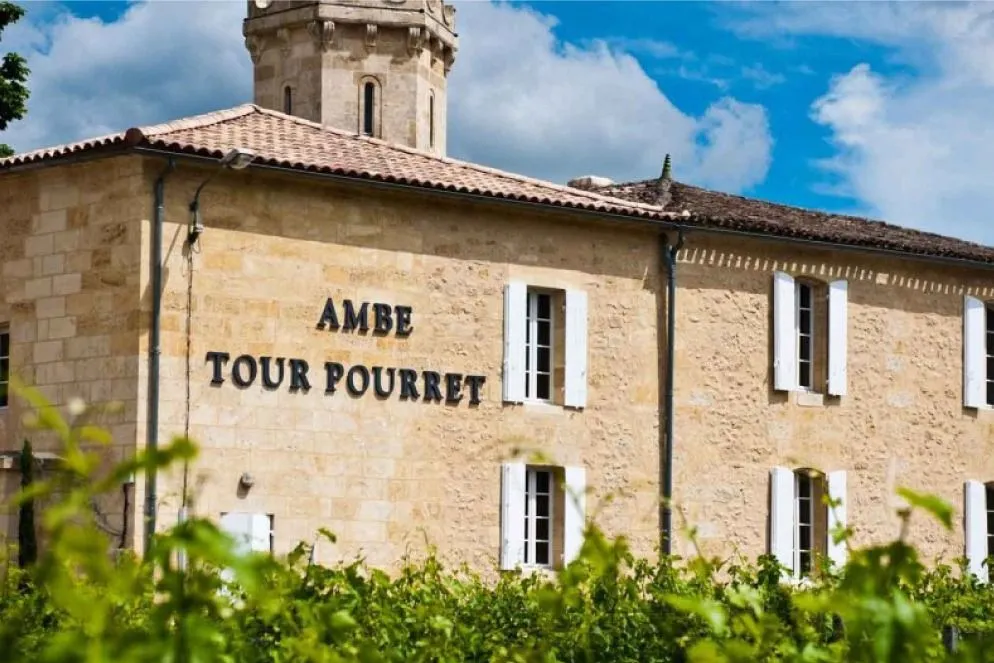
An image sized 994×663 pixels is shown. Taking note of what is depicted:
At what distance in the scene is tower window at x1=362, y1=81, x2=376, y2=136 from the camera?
3134 centimetres

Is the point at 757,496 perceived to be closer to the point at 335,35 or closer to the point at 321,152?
the point at 321,152

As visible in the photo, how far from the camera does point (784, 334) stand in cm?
2306

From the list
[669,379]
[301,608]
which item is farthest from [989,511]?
[301,608]

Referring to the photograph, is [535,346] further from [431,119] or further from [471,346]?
[431,119]

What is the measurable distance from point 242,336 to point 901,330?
962cm

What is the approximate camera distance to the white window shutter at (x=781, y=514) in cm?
2269

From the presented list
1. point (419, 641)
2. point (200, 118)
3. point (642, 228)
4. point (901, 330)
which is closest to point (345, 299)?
point (200, 118)

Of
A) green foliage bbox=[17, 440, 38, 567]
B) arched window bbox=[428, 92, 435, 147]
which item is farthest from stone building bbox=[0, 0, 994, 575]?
arched window bbox=[428, 92, 435, 147]

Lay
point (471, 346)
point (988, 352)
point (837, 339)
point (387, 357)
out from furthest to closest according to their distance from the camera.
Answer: point (988, 352) → point (837, 339) → point (471, 346) → point (387, 357)

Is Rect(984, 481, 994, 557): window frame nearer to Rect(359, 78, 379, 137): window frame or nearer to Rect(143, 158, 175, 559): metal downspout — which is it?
Rect(359, 78, 379, 137): window frame

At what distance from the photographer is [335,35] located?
103ft

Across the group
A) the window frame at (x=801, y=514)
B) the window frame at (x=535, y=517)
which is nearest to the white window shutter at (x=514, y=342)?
the window frame at (x=535, y=517)

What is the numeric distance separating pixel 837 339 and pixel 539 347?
14.2ft

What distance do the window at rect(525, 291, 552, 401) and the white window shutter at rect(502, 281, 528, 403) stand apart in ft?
1.29
